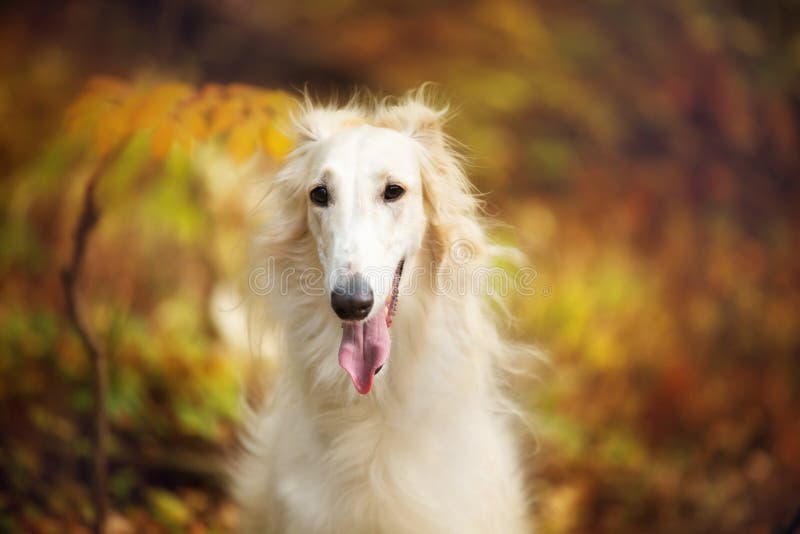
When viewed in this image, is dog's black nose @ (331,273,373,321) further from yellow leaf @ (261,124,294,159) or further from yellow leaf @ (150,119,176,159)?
yellow leaf @ (150,119,176,159)

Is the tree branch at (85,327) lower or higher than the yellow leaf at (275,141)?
lower

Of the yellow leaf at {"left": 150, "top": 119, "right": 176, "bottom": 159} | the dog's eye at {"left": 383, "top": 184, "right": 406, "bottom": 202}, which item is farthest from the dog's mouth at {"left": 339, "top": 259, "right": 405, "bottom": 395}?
the yellow leaf at {"left": 150, "top": 119, "right": 176, "bottom": 159}

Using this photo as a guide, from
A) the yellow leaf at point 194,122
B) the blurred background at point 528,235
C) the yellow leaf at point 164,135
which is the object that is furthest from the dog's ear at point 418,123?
the blurred background at point 528,235

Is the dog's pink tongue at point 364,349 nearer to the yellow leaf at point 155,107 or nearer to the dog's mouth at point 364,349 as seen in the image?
the dog's mouth at point 364,349

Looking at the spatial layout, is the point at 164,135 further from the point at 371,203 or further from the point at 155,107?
the point at 371,203

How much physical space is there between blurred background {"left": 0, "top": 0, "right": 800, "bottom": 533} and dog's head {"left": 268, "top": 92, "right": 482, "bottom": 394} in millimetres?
1717

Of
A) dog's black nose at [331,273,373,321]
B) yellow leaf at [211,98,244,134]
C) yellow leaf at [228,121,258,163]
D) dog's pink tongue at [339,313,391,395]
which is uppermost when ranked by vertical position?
yellow leaf at [211,98,244,134]

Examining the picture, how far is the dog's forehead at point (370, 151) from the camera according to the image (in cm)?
245

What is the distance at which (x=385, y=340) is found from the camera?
2.36 meters

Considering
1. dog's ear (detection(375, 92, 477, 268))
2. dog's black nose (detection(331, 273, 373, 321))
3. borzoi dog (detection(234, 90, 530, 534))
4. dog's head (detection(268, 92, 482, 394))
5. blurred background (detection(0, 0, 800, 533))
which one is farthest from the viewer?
blurred background (detection(0, 0, 800, 533))

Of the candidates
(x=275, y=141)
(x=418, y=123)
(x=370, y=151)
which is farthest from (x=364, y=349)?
(x=275, y=141)

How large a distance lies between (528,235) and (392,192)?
138 inches

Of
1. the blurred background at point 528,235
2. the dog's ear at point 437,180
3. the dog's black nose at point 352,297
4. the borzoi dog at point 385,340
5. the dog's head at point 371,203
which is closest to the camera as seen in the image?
the dog's black nose at point 352,297

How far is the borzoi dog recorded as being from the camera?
2438 millimetres
